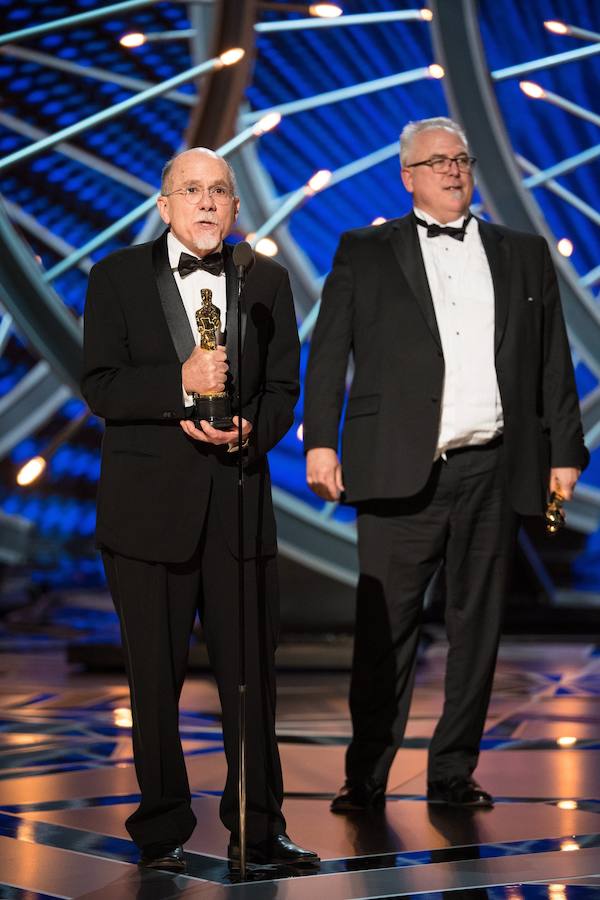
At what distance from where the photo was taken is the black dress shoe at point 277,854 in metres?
3.55

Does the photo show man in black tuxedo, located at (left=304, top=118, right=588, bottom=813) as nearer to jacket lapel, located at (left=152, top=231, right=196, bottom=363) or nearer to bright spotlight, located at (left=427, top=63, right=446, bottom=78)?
jacket lapel, located at (left=152, top=231, right=196, bottom=363)

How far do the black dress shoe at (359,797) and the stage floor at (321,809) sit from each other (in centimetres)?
5

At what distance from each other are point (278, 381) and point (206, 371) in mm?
386

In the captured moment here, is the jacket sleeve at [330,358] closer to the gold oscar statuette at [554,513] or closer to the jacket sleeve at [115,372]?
the gold oscar statuette at [554,513]

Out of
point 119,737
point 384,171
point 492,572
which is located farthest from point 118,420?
point 384,171

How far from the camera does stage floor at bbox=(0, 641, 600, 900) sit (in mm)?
3391

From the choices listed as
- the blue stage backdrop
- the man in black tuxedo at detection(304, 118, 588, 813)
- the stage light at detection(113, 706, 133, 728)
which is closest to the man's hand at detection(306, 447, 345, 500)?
the man in black tuxedo at detection(304, 118, 588, 813)

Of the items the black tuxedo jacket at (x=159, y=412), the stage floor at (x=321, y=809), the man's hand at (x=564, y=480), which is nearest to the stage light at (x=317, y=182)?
the stage floor at (x=321, y=809)

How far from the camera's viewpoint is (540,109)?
55.3 feet

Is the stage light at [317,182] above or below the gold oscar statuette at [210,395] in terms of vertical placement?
above

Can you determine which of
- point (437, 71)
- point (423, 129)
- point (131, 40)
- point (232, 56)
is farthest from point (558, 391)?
point (437, 71)

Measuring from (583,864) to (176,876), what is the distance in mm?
974

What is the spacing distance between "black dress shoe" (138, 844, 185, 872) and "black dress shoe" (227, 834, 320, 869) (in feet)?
0.43

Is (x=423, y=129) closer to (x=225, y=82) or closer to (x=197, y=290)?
(x=197, y=290)
